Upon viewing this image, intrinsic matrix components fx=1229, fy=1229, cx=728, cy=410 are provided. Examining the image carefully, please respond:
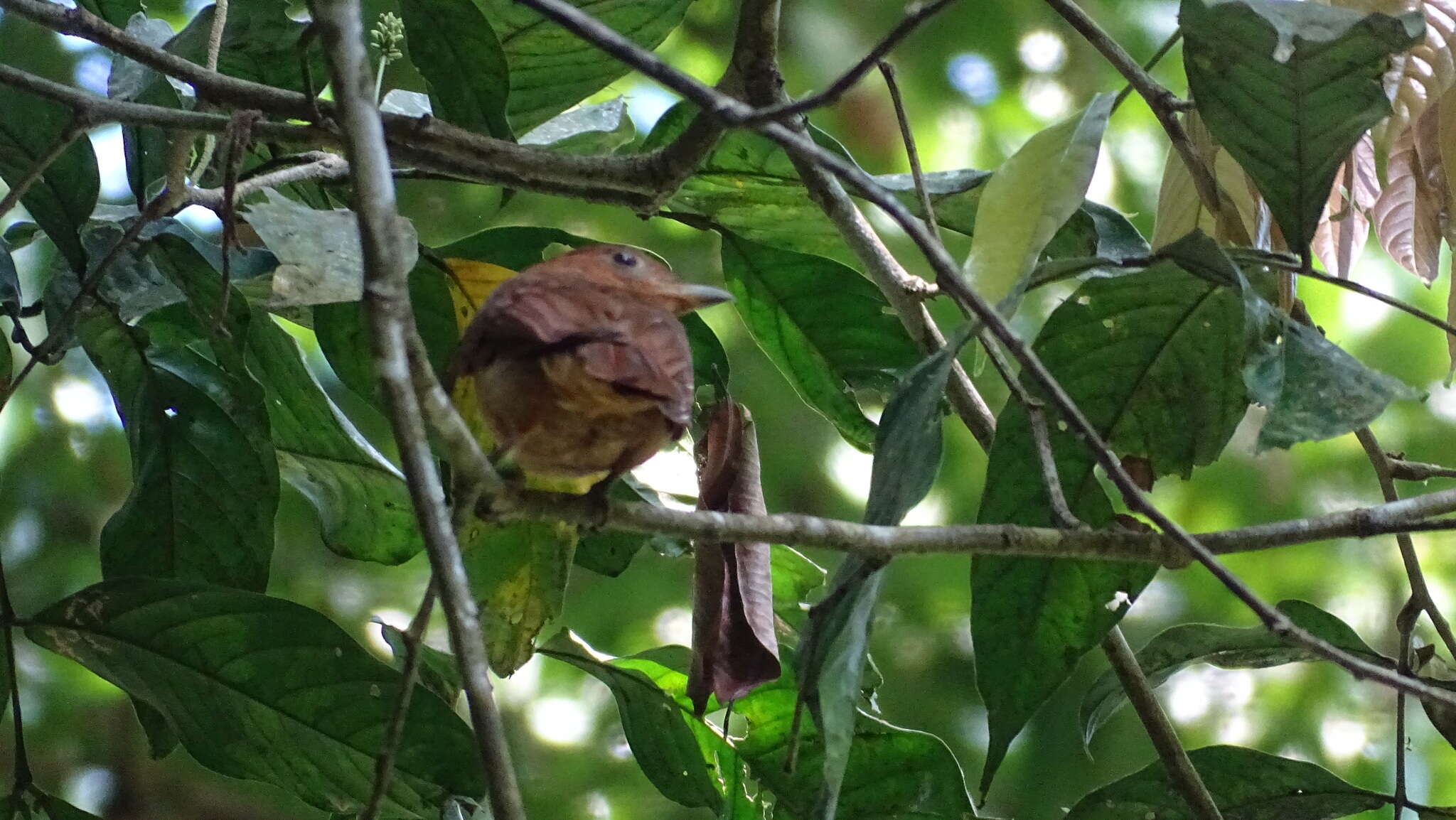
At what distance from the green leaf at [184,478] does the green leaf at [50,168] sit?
0.09 m

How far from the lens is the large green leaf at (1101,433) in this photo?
0.94 m

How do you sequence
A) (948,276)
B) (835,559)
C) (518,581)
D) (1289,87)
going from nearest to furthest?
(948,276), (1289,87), (518,581), (835,559)

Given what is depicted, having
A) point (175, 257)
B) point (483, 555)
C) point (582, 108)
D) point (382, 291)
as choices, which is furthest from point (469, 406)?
point (582, 108)

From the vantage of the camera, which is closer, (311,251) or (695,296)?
(311,251)

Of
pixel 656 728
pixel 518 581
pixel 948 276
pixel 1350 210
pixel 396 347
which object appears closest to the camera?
pixel 396 347

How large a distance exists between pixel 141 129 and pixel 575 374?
0.65 metres

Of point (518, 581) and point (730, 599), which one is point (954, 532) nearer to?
point (730, 599)

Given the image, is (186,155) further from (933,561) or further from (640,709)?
(933,561)

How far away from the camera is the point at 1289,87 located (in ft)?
2.89

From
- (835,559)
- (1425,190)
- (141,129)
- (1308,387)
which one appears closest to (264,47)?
(141,129)

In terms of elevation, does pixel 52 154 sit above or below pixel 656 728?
above

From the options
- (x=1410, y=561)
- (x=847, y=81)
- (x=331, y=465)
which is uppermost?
(x=331, y=465)

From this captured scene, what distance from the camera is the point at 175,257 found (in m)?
1.04

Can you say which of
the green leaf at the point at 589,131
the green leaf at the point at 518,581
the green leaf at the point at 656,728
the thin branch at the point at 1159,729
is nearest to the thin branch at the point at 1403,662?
the thin branch at the point at 1159,729
